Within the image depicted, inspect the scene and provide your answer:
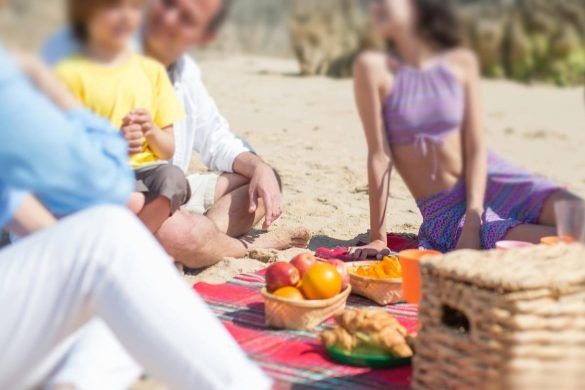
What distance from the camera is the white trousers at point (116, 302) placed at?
1800mm

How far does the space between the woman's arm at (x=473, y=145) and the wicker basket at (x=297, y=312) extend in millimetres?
545

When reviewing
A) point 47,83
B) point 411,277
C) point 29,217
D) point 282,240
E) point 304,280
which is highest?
point 47,83

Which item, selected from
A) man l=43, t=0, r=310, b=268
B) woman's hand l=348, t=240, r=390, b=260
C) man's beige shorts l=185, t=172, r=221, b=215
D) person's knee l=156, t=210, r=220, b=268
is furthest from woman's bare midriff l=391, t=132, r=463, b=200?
man's beige shorts l=185, t=172, r=221, b=215

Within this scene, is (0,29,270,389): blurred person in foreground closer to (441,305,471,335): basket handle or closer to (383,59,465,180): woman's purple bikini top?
(441,305,471,335): basket handle

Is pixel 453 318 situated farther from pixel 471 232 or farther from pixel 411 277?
pixel 471 232

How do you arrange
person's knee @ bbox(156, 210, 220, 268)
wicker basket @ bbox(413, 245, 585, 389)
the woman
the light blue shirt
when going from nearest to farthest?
the light blue shirt
wicker basket @ bbox(413, 245, 585, 389)
the woman
person's knee @ bbox(156, 210, 220, 268)

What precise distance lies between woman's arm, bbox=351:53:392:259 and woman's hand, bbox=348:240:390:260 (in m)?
0.27

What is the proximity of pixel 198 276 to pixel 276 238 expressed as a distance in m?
0.50

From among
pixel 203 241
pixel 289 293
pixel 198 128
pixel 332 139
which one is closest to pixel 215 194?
pixel 198 128

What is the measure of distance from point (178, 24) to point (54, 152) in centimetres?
57

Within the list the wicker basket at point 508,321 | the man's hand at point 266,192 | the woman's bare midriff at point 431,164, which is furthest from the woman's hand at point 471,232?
the man's hand at point 266,192

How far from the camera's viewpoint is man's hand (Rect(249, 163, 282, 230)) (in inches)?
145

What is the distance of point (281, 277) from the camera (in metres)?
2.99

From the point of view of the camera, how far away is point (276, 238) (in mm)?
3953
